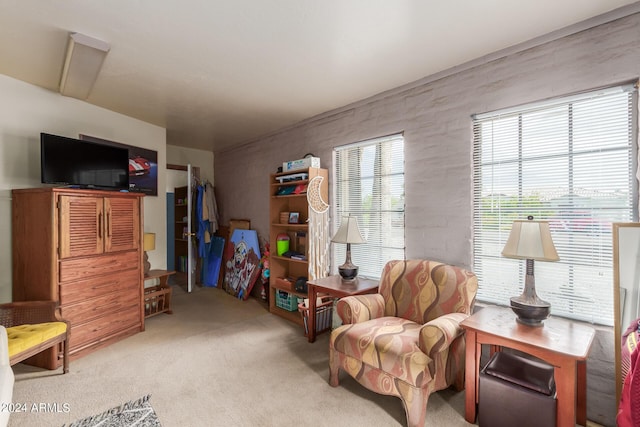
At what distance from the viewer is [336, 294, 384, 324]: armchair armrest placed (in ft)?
7.95

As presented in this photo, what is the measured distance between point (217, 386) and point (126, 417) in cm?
59

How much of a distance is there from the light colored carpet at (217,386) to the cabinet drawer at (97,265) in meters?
0.74

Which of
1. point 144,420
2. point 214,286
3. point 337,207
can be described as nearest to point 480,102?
point 337,207

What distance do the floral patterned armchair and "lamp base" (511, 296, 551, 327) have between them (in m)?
0.36

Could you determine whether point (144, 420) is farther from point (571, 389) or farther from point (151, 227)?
point (151, 227)

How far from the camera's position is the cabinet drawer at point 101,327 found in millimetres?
2779

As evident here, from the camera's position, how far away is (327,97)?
129 inches

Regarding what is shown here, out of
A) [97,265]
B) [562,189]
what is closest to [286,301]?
[97,265]

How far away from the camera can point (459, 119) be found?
2596mm

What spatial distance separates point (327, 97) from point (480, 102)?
1.50 metres

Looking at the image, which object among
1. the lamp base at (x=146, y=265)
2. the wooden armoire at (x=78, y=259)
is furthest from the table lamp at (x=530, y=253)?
the lamp base at (x=146, y=265)

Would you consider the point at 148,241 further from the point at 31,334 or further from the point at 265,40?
the point at 265,40

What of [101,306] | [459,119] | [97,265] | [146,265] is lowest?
[101,306]

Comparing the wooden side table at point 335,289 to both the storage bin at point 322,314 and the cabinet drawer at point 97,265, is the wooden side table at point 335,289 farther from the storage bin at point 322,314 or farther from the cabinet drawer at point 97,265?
the cabinet drawer at point 97,265
